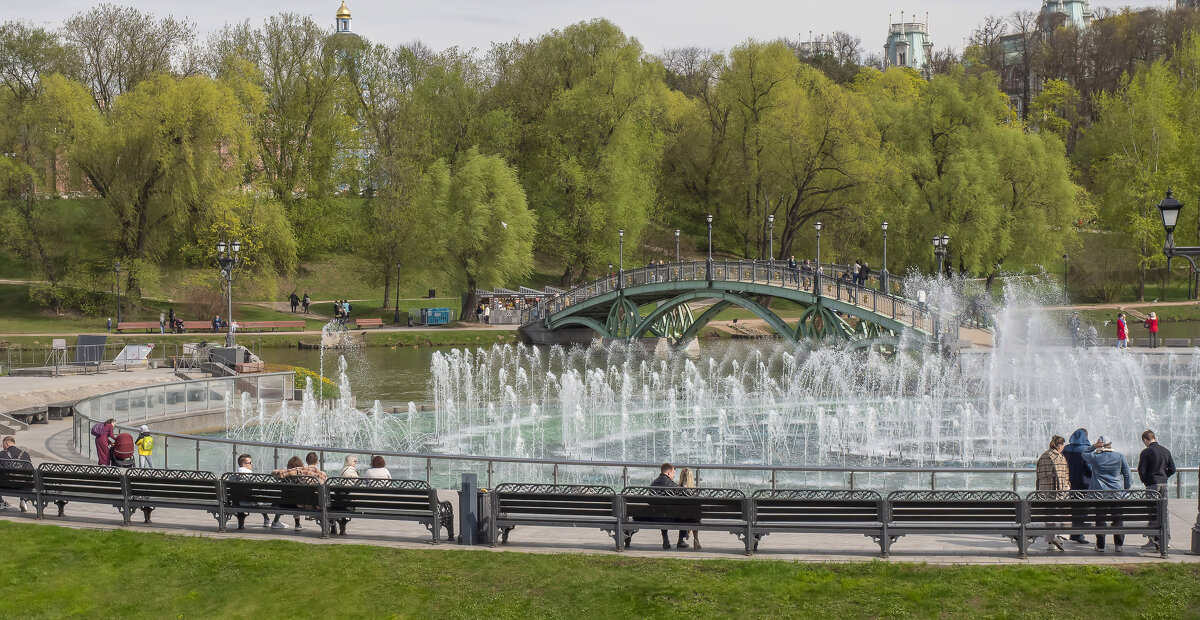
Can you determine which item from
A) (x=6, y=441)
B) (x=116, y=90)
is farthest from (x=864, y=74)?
(x=6, y=441)

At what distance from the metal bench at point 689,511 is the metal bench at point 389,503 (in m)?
2.32

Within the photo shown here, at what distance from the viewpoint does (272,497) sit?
49.8 ft

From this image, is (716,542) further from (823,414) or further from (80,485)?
(823,414)

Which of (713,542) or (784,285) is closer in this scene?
(713,542)

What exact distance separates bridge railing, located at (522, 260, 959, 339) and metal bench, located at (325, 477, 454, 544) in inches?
1143

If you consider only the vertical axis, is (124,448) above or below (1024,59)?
below

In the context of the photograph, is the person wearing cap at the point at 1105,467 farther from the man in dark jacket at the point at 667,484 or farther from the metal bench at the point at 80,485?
the metal bench at the point at 80,485

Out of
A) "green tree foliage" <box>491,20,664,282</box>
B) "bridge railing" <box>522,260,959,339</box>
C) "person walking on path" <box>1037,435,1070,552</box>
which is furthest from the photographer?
"green tree foliage" <box>491,20,664,282</box>

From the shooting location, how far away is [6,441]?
58.9ft

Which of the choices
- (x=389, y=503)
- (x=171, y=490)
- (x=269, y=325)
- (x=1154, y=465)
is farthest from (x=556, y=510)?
(x=269, y=325)

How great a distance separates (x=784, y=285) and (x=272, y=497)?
116ft

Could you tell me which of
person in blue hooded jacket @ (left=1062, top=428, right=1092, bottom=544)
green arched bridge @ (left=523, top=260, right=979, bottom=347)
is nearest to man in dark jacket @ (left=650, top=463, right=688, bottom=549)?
person in blue hooded jacket @ (left=1062, top=428, right=1092, bottom=544)

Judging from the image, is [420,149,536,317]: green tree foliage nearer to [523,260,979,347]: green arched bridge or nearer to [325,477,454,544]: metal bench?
[523,260,979,347]: green arched bridge

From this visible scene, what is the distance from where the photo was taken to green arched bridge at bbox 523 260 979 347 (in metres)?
42.7
